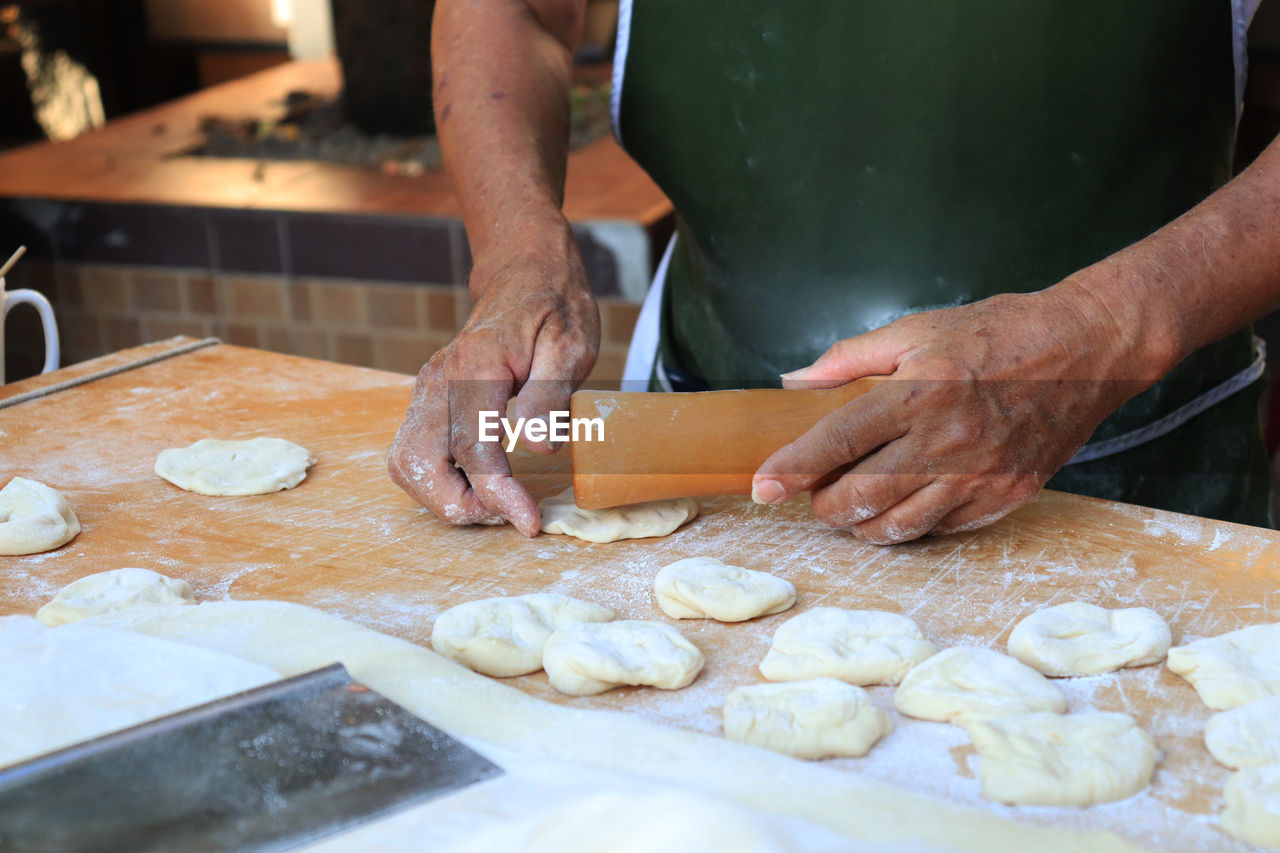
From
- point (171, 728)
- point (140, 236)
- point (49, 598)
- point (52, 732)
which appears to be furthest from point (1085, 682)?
point (140, 236)

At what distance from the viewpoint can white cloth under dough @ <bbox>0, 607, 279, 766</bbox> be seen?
3.43 ft

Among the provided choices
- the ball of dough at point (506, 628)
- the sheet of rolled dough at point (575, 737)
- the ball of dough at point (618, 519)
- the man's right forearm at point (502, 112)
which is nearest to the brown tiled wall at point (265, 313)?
the man's right forearm at point (502, 112)

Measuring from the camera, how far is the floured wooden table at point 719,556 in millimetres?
1075

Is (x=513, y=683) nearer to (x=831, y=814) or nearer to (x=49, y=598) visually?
(x=831, y=814)

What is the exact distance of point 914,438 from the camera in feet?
4.41

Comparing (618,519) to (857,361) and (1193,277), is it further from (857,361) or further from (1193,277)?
(1193,277)

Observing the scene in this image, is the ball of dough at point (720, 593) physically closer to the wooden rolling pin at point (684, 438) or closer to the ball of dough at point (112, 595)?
the wooden rolling pin at point (684, 438)

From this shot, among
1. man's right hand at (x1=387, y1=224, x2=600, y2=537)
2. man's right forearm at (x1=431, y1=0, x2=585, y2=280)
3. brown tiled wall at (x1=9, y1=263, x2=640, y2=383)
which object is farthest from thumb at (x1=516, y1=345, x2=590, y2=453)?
brown tiled wall at (x1=9, y1=263, x2=640, y2=383)

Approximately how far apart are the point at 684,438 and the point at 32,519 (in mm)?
807

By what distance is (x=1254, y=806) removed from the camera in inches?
36.4

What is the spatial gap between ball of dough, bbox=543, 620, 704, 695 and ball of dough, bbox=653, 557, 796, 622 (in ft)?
0.29

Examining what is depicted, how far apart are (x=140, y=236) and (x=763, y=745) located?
11.7ft

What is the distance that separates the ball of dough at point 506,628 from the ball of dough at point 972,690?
0.35 metres

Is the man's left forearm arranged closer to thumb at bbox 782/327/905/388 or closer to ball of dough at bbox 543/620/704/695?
thumb at bbox 782/327/905/388
